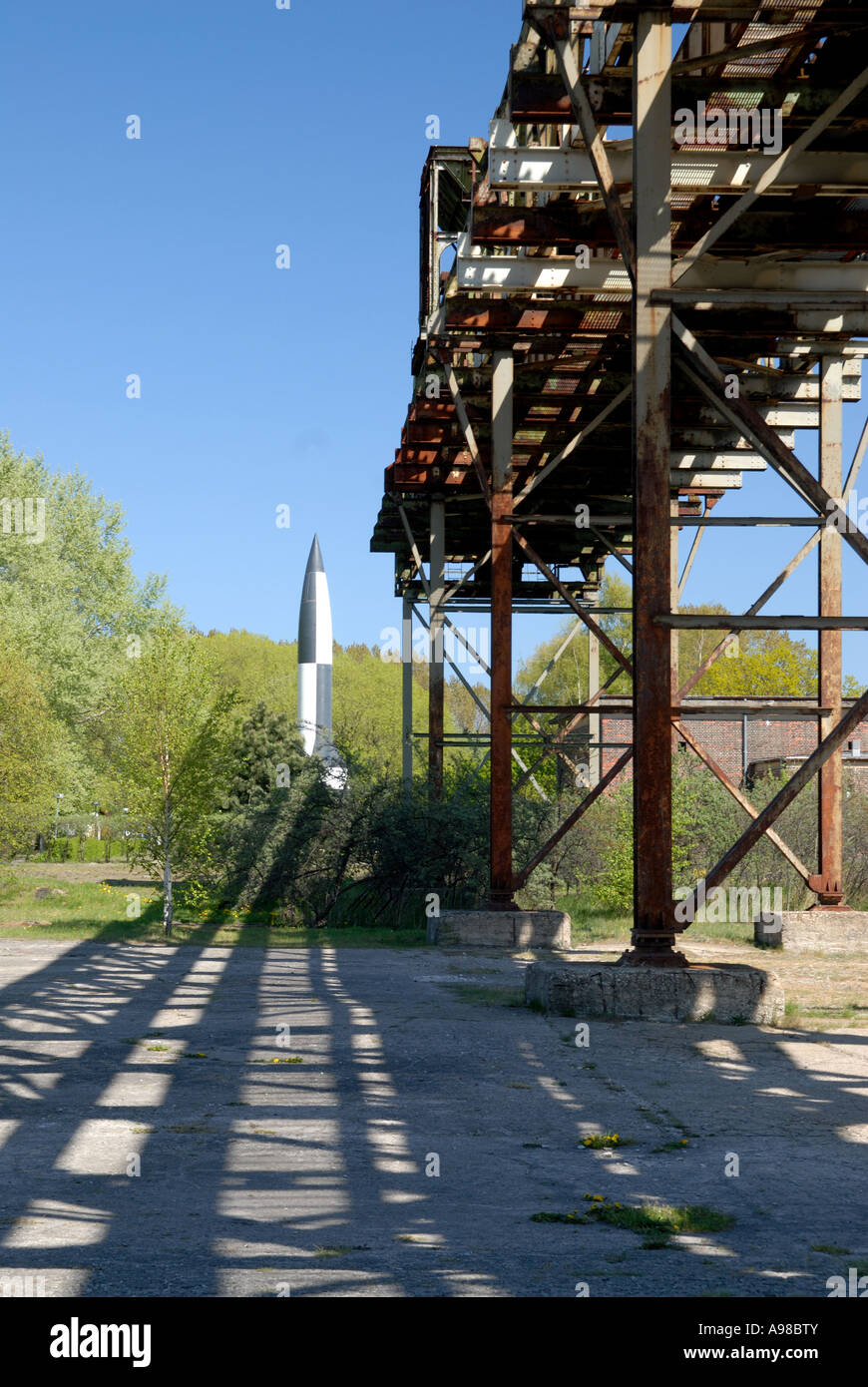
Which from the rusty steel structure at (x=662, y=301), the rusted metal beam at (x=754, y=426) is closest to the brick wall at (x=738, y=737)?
the rusty steel structure at (x=662, y=301)

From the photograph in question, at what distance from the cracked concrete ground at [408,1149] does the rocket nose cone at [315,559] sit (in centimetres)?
4611

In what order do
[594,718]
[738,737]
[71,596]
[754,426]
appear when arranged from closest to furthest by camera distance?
[754,426]
[594,718]
[738,737]
[71,596]

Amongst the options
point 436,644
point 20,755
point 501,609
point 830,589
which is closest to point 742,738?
point 436,644

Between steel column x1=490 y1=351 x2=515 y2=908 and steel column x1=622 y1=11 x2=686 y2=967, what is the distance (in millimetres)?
6185

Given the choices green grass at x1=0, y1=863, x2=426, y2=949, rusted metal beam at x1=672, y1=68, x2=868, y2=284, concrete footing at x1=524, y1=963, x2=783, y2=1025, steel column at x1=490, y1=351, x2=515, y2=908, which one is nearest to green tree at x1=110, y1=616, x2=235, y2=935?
green grass at x1=0, y1=863, x2=426, y2=949

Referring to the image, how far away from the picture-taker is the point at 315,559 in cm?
5866

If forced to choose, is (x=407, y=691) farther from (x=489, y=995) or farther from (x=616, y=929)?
(x=489, y=995)

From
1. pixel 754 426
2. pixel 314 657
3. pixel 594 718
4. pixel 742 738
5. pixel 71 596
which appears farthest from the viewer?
pixel 314 657

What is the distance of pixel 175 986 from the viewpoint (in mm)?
14828

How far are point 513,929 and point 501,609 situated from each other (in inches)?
162

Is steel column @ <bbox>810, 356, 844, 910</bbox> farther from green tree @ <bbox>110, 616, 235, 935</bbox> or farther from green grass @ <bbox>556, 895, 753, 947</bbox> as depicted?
green tree @ <bbox>110, 616, 235, 935</bbox>

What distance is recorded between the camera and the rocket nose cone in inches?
2307

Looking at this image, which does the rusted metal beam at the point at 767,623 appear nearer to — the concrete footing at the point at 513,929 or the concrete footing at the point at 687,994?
the concrete footing at the point at 687,994

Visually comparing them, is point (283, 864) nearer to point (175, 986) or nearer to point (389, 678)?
point (175, 986)
